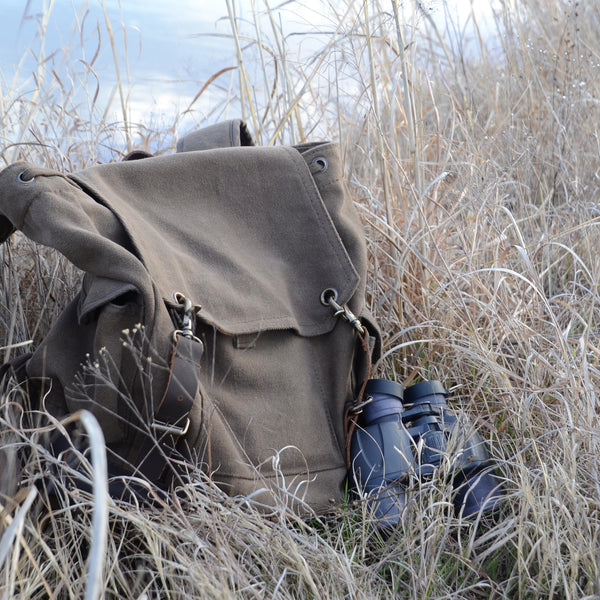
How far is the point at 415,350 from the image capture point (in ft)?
5.62

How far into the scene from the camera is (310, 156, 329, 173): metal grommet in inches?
60.2

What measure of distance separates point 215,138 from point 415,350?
0.71m

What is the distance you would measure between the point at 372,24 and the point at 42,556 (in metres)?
1.43

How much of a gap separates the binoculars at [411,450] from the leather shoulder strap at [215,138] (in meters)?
0.67

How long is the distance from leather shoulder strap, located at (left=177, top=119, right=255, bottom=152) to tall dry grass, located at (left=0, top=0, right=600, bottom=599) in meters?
0.31

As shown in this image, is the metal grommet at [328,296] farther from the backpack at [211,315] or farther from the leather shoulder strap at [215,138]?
the leather shoulder strap at [215,138]

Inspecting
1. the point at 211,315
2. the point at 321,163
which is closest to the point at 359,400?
the point at 211,315

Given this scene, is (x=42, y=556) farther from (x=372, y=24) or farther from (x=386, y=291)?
(x=372, y=24)

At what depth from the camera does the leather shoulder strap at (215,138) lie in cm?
166

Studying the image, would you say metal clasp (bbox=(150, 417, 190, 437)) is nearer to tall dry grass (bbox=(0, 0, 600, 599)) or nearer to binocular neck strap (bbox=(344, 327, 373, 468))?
tall dry grass (bbox=(0, 0, 600, 599))

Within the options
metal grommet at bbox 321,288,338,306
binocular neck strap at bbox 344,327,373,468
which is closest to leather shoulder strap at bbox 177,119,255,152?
metal grommet at bbox 321,288,338,306

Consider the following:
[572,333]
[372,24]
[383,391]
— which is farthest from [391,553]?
[372,24]

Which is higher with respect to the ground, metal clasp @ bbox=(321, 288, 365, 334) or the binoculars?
metal clasp @ bbox=(321, 288, 365, 334)

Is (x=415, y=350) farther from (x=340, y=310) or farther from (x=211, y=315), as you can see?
(x=211, y=315)
